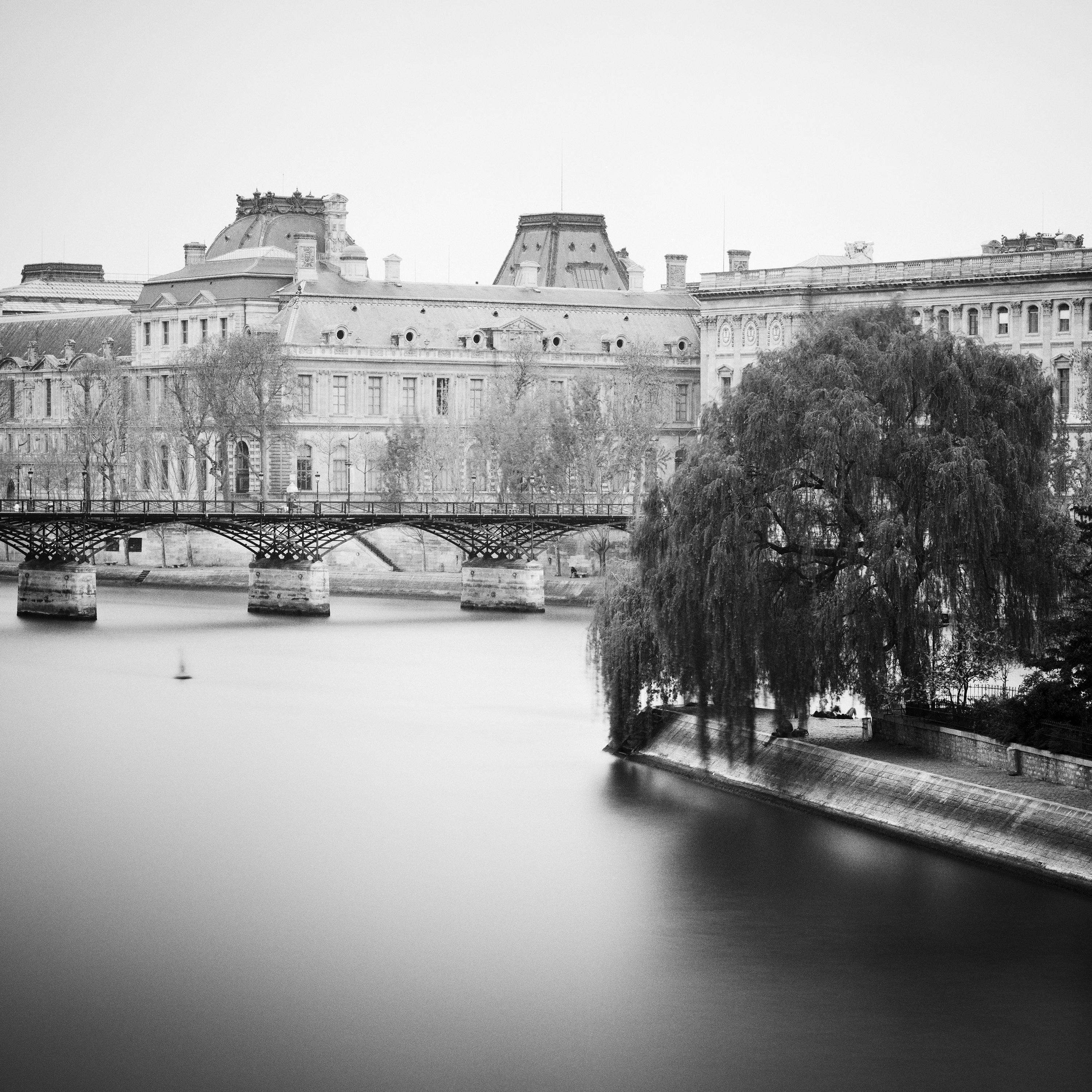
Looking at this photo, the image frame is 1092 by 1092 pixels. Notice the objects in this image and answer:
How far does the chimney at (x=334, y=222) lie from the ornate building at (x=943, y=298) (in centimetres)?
1947

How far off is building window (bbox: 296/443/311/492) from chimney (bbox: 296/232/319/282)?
23.8 feet

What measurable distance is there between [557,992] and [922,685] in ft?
33.6

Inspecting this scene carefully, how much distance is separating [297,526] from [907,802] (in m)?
42.3

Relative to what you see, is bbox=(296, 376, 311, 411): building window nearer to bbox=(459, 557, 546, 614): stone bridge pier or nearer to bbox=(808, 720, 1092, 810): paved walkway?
bbox=(459, 557, 546, 614): stone bridge pier

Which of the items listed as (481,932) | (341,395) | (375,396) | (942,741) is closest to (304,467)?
(341,395)

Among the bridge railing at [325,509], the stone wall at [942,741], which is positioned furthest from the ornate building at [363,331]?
the stone wall at [942,741]

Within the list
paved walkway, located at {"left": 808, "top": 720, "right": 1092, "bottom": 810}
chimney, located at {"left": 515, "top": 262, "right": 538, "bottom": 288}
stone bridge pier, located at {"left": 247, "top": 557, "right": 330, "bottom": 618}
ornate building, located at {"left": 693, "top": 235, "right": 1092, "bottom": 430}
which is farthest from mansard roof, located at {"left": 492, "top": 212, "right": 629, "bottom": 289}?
paved walkway, located at {"left": 808, "top": 720, "right": 1092, "bottom": 810}

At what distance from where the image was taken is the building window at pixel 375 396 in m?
95.8

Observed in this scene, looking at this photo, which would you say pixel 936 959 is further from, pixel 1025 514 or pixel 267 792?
pixel 267 792

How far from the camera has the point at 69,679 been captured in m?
49.1

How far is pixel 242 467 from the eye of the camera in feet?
311

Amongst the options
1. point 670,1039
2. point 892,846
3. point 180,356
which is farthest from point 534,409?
point 670,1039

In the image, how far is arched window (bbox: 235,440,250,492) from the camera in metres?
94.4

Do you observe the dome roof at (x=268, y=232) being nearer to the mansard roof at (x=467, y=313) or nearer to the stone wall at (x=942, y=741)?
the mansard roof at (x=467, y=313)
